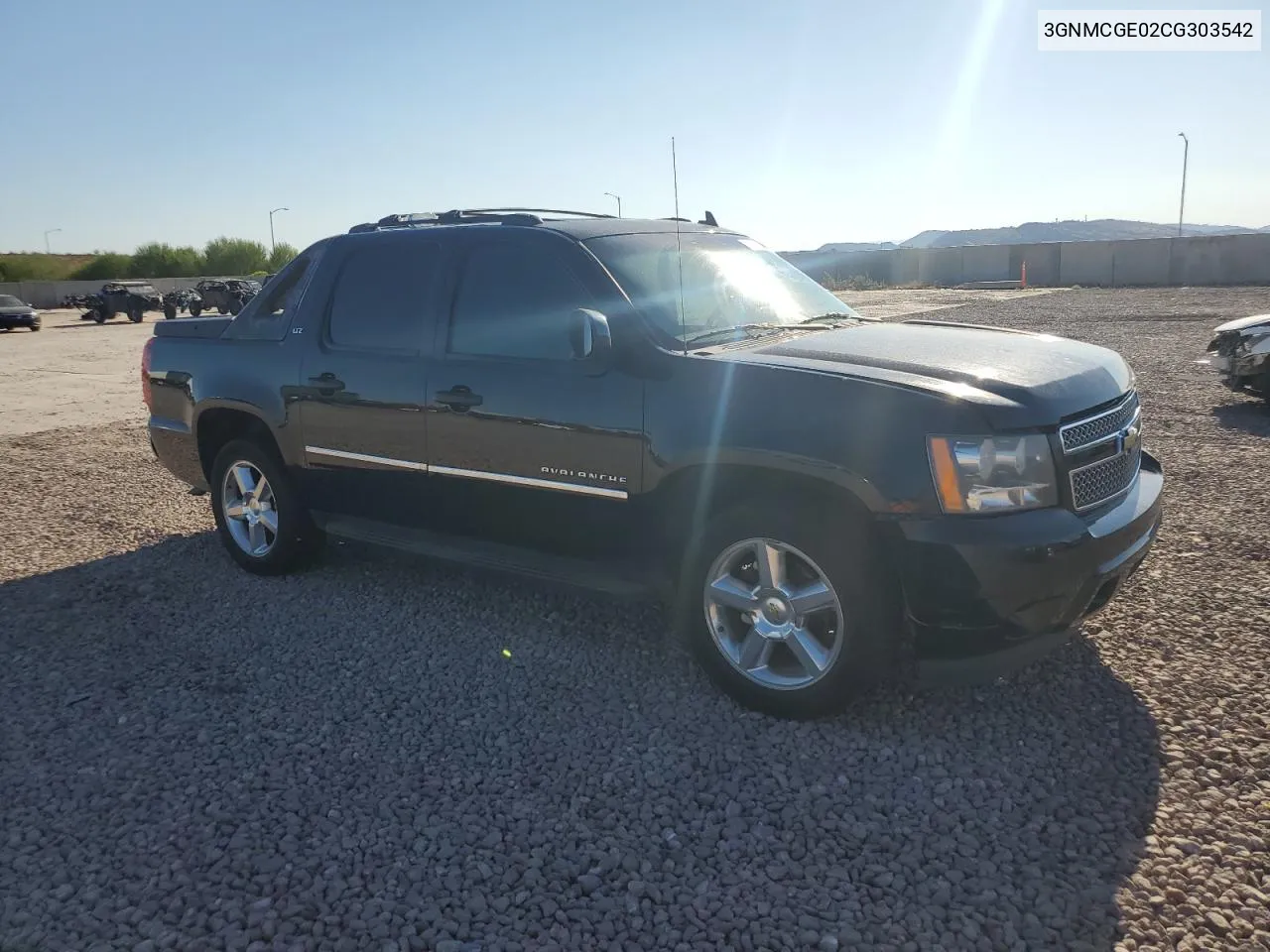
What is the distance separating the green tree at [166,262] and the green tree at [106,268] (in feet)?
1.98

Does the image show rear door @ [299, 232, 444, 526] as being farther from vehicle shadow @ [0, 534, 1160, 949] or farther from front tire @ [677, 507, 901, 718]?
front tire @ [677, 507, 901, 718]

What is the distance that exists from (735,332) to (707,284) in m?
0.36

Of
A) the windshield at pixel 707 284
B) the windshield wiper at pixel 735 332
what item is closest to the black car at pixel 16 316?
the windshield at pixel 707 284

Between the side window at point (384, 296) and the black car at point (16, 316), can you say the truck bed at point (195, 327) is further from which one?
the black car at point (16, 316)

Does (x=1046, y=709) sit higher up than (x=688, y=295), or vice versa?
(x=688, y=295)

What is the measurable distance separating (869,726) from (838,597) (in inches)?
21.8

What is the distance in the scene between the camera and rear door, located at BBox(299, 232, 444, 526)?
4879 mm

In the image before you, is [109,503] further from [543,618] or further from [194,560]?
[543,618]

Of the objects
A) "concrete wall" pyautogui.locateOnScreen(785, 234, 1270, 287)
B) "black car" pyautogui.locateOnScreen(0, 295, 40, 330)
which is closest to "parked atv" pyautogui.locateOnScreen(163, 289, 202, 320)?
"black car" pyautogui.locateOnScreen(0, 295, 40, 330)

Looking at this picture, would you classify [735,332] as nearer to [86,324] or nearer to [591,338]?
[591,338]

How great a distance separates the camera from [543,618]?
4.97 metres

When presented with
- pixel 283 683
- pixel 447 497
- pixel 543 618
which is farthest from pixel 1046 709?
pixel 283 683

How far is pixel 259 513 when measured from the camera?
5781 millimetres

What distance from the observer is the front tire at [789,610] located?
11.7 ft
